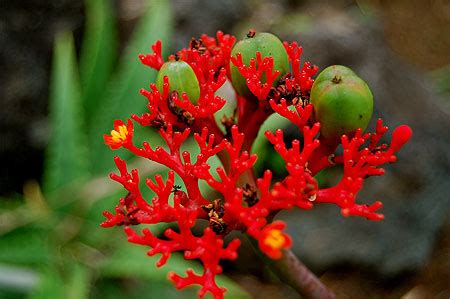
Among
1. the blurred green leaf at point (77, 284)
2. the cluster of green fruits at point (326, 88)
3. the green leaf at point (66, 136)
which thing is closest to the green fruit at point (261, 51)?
the cluster of green fruits at point (326, 88)

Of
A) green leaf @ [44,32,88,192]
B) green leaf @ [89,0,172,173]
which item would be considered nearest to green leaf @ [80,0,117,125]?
green leaf @ [89,0,172,173]

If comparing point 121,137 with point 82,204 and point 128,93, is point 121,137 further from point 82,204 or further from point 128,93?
point 128,93

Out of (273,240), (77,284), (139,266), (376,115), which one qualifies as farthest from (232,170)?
(376,115)

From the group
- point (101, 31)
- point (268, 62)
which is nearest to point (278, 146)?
point (268, 62)

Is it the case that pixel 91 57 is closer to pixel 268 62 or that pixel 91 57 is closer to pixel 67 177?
pixel 67 177

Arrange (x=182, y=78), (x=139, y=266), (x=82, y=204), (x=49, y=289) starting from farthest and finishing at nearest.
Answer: (x=82, y=204) < (x=139, y=266) < (x=49, y=289) < (x=182, y=78)
